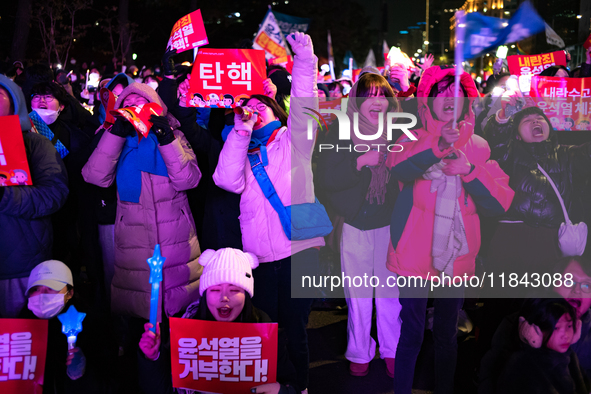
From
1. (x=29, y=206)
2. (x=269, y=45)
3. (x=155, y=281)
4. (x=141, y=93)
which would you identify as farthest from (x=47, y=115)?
(x=269, y=45)

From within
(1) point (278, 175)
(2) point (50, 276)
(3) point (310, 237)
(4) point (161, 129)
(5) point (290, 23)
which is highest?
(5) point (290, 23)

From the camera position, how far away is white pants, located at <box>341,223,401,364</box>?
3.55 m

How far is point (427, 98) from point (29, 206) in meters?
2.36

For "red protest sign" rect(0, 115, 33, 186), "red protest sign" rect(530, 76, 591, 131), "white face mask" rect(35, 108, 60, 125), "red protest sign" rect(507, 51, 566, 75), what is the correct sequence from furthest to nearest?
"red protest sign" rect(507, 51, 566, 75) → "red protest sign" rect(530, 76, 591, 131) → "white face mask" rect(35, 108, 60, 125) → "red protest sign" rect(0, 115, 33, 186)

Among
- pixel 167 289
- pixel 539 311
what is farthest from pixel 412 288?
pixel 167 289

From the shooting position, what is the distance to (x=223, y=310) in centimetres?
253

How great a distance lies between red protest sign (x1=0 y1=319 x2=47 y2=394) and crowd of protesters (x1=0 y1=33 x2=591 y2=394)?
0.13 metres

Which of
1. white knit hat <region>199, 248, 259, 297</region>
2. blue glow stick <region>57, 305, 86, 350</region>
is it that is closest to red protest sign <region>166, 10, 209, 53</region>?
white knit hat <region>199, 248, 259, 297</region>

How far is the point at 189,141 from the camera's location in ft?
12.1

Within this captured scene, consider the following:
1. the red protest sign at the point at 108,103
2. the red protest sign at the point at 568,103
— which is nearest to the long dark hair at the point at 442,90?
the red protest sign at the point at 108,103

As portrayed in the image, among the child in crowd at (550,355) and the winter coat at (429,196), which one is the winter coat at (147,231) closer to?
the winter coat at (429,196)

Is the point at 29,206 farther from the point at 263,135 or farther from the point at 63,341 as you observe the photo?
the point at 263,135

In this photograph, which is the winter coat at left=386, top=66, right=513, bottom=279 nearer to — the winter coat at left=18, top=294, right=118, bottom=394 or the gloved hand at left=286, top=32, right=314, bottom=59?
the gloved hand at left=286, top=32, right=314, bottom=59

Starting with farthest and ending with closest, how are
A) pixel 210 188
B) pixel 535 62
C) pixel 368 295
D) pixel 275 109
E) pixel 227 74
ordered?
pixel 535 62, pixel 227 74, pixel 368 295, pixel 210 188, pixel 275 109
